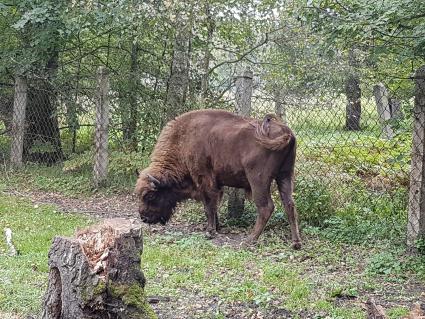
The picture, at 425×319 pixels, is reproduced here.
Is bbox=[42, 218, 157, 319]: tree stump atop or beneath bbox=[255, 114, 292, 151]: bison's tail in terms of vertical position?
beneath

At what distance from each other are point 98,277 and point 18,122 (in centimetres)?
839

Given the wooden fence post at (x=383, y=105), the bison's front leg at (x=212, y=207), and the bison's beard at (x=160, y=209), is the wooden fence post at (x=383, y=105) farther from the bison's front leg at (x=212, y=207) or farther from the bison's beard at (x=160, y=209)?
the bison's beard at (x=160, y=209)

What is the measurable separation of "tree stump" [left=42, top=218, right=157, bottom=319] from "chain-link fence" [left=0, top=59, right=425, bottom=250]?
3503 millimetres

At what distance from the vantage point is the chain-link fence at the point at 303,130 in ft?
22.8

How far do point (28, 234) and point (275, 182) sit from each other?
2.97 m

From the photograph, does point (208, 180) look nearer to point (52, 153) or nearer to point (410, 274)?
point (410, 274)

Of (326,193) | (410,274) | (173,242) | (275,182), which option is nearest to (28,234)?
(173,242)

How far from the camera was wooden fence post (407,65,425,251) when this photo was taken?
6.14 meters

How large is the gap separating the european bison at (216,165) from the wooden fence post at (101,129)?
2126 millimetres

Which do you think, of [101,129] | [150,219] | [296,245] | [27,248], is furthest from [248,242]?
[101,129]

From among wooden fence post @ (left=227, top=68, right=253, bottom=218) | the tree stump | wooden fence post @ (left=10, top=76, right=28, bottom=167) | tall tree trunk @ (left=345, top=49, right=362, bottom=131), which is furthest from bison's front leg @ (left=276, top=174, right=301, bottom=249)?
wooden fence post @ (left=10, top=76, right=28, bottom=167)

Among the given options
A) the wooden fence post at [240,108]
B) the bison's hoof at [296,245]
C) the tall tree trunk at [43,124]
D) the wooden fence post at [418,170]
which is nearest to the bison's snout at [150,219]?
the wooden fence post at [240,108]

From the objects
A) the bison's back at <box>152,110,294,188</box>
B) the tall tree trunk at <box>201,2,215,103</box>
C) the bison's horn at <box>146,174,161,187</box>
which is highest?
the tall tree trunk at <box>201,2,215,103</box>

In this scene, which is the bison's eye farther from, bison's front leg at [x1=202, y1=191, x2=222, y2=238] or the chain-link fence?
the chain-link fence
